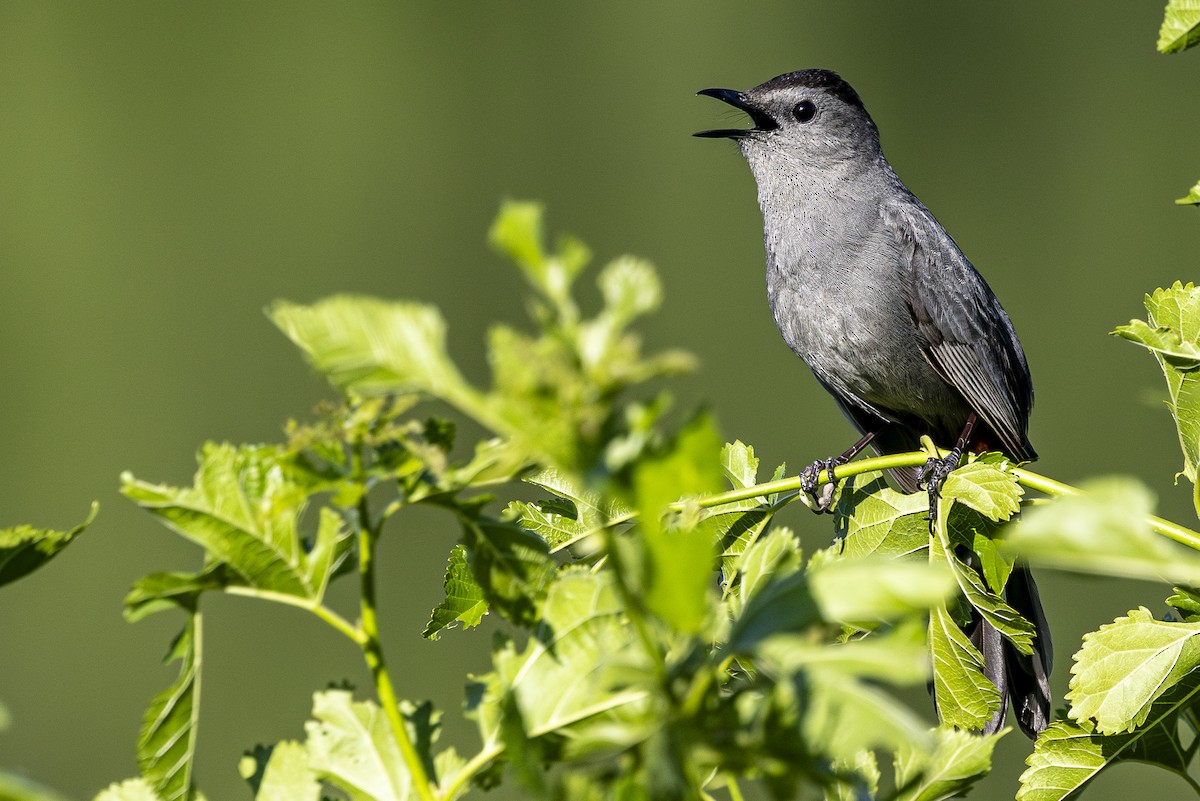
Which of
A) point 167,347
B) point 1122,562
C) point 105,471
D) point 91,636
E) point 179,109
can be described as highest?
point 179,109

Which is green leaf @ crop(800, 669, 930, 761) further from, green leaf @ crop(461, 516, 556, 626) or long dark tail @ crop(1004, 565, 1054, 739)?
long dark tail @ crop(1004, 565, 1054, 739)

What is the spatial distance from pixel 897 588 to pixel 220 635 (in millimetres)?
7957

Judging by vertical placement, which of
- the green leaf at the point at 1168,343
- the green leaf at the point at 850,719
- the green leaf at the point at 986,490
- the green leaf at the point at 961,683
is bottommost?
the green leaf at the point at 961,683

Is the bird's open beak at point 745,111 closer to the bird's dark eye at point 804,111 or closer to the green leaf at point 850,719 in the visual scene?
the bird's dark eye at point 804,111

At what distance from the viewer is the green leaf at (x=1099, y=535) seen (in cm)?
36

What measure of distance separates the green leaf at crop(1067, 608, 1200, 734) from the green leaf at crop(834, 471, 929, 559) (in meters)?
0.34

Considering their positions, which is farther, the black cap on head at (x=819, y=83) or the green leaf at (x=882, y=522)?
the black cap on head at (x=819, y=83)

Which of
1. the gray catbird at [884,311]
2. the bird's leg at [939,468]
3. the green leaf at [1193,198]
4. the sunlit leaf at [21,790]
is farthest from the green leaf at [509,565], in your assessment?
the gray catbird at [884,311]

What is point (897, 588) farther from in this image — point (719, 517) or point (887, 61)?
point (887, 61)

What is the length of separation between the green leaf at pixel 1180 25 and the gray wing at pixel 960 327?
1.65 m

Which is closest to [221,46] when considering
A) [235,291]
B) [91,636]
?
[235,291]

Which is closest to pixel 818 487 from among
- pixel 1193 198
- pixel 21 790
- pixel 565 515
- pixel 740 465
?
pixel 740 465

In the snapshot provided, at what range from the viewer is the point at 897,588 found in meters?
0.36

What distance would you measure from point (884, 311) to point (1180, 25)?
5.37 ft
